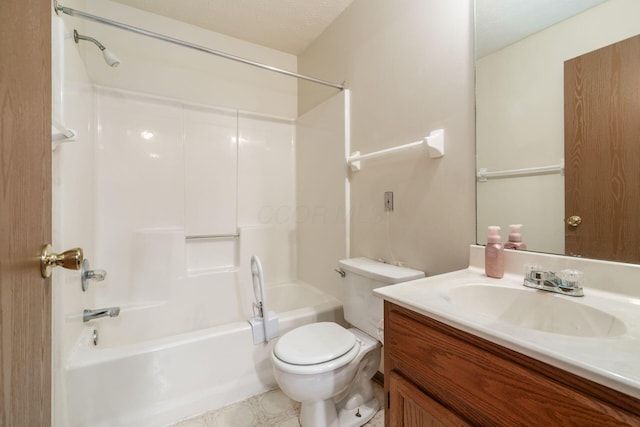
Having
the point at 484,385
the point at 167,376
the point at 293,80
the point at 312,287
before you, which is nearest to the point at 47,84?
the point at 484,385

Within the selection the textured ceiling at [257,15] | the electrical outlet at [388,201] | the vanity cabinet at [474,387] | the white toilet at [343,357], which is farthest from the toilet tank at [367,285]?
the textured ceiling at [257,15]

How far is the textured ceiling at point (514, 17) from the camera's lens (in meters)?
0.88

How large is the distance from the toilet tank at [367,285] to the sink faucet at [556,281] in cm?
47

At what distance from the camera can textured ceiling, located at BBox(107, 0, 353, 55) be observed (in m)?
1.81

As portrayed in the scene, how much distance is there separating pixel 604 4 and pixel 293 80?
2127 mm

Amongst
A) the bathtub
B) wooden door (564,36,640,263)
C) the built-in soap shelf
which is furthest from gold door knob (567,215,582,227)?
the bathtub

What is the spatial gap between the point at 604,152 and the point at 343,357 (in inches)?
45.4

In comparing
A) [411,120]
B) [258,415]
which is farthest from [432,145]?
[258,415]

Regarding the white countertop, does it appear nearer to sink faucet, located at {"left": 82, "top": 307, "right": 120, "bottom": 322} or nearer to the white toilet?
the white toilet

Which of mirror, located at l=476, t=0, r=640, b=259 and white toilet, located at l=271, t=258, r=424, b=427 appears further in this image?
white toilet, located at l=271, t=258, r=424, b=427

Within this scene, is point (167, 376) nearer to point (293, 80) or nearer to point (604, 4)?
point (604, 4)

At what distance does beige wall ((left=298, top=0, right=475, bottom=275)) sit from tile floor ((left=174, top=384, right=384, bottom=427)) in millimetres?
915

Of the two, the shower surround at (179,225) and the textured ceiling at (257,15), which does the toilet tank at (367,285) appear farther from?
the textured ceiling at (257,15)

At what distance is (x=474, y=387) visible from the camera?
0.59m
